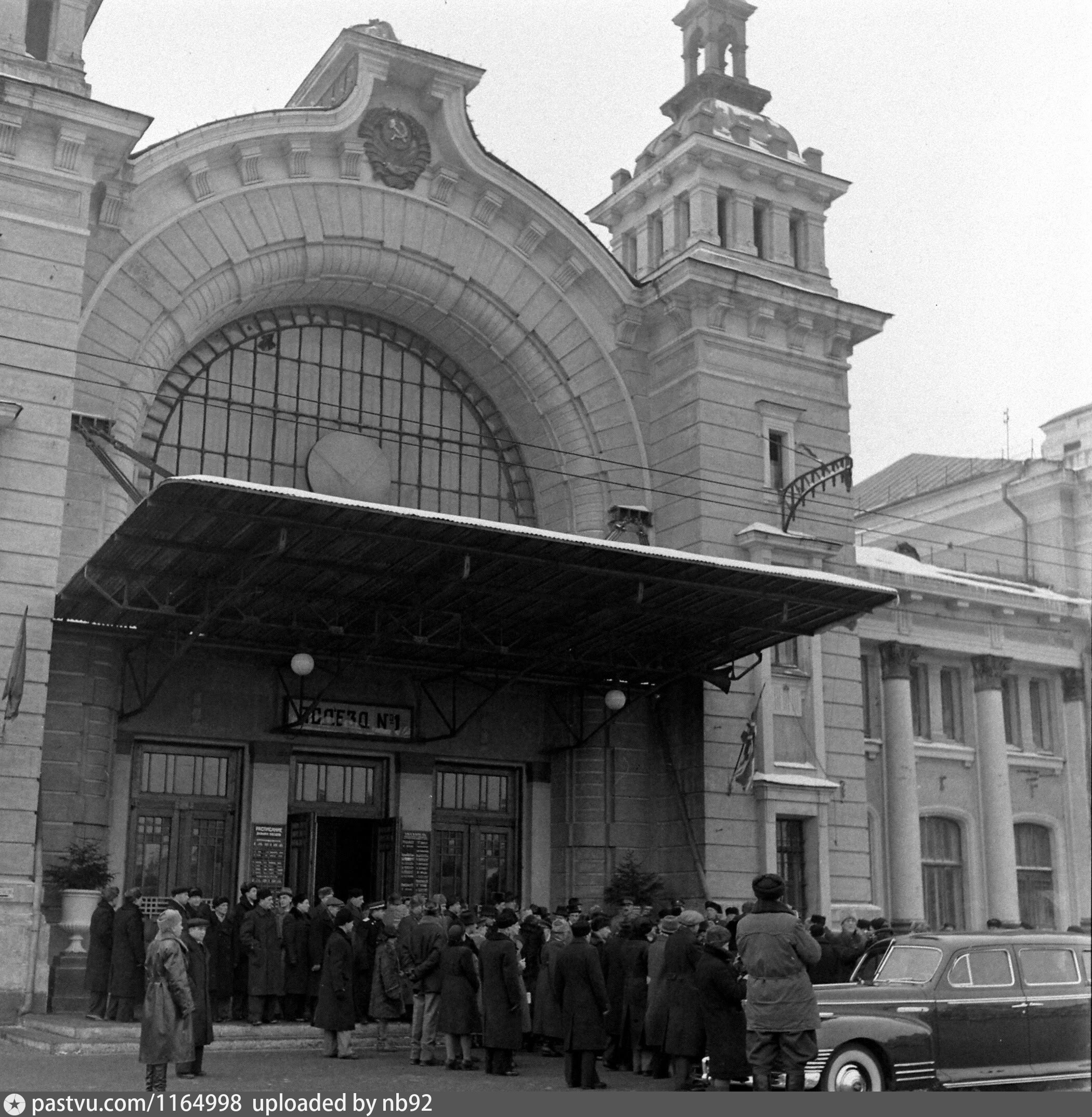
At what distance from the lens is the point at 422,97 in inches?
1081

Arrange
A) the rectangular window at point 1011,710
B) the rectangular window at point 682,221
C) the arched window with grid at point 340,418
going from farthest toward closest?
the rectangular window at point 1011,710 < the rectangular window at point 682,221 < the arched window with grid at point 340,418

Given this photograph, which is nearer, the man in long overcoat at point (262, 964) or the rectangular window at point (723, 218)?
the man in long overcoat at point (262, 964)

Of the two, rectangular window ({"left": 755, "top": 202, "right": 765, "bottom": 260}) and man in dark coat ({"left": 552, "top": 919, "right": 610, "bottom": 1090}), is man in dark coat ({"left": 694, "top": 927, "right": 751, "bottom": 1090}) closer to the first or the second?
man in dark coat ({"left": 552, "top": 919, "right": 610, "bottom": 1090})

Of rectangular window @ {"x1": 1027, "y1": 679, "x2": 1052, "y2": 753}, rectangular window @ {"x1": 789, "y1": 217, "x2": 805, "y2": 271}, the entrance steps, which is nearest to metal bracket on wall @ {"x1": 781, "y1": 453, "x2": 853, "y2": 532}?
rectangular window @ {"x1": 789, "y1": 217, "x2": 805, "y2": 271}

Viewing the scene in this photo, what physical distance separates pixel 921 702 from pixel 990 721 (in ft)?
5.64

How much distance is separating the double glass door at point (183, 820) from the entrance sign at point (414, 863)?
9.38 feet

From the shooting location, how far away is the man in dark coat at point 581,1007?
15500mm

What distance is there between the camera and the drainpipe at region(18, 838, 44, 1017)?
20.0 meters

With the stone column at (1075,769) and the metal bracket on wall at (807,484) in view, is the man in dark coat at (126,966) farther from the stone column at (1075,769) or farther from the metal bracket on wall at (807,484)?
the stone column at (1075,769)

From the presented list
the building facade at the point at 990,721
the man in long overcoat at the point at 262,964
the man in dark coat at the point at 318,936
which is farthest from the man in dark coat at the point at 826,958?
the building facade at the point at 990,721

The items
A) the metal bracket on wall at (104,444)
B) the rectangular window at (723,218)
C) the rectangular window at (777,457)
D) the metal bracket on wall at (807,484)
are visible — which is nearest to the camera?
the metal bracket on wall at (104,444)

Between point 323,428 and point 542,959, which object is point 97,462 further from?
point 542,959

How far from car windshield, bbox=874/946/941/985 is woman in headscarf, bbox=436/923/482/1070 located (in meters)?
4.83

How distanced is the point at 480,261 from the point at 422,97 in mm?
3081
